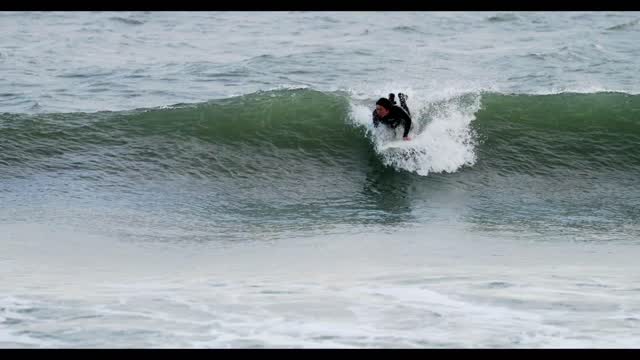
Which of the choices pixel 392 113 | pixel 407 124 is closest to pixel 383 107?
pixel 392 113

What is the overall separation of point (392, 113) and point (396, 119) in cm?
14

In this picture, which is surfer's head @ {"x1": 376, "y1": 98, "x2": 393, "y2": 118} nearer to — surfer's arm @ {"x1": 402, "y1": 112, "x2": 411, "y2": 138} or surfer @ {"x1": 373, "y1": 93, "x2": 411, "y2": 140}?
surfer @ {"x1": 373, "y1": 93, "x2": 411, "y2": 140}

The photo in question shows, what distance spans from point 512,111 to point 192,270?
8567 mm

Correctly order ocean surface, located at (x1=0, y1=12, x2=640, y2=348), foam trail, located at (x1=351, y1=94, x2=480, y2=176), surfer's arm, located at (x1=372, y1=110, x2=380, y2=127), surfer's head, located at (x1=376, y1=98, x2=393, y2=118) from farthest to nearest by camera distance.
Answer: foam trail, located at (x1=351, y1=94, x2=480, y2=176) < surfer's arm, located at (x1=372, y1=110, x2=380, y2=127) < surfer's head, located at (x1=376, y1=98, x2=393, y2=118) < ocean surface, located at (x1=0, y1=12, x2=640, y2=348)

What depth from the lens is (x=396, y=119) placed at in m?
14.9

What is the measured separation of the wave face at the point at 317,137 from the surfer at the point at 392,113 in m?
0.50

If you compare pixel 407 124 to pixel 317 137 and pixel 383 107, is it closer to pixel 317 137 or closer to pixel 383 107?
pixel 383 107

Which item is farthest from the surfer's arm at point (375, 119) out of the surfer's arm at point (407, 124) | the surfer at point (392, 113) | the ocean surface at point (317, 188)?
the ocean surface at point (317, 188)

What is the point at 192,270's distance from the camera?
413 inches

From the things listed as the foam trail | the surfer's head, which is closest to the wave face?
the foam trail

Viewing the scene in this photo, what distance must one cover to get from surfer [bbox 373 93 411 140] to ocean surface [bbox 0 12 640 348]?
459mm

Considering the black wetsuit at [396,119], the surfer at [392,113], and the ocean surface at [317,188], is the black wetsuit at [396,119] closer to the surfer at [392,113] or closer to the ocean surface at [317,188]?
the surfer at [392,113]

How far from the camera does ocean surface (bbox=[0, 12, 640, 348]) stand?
8.70m

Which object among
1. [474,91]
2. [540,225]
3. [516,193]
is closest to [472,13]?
[474,91]
